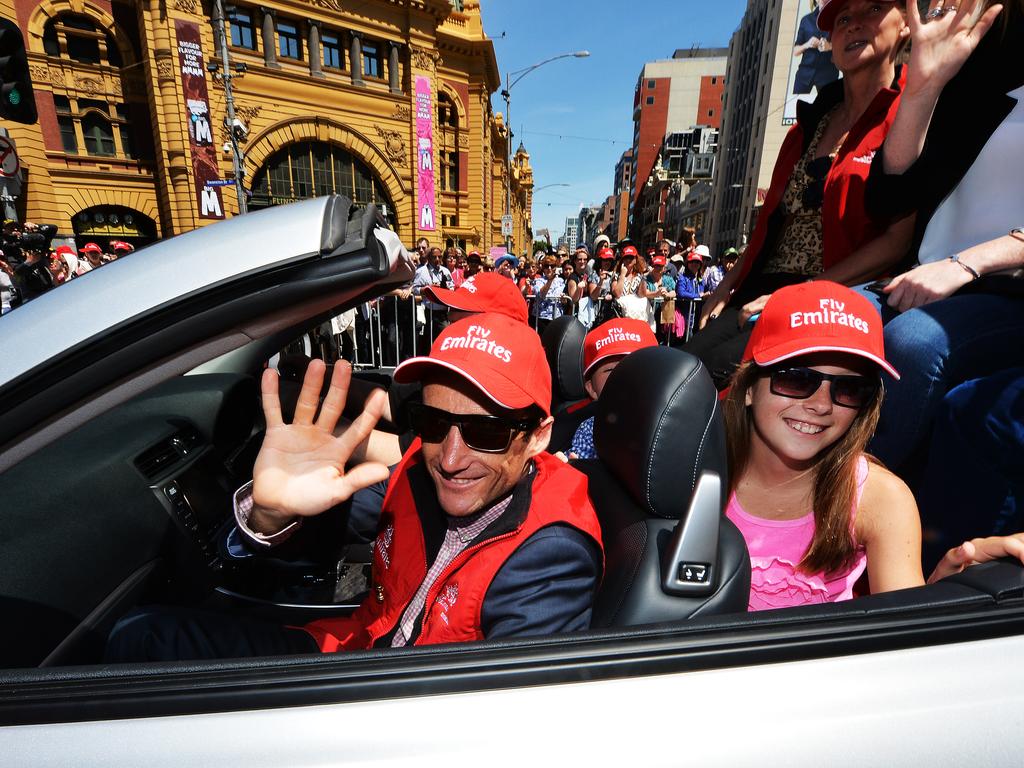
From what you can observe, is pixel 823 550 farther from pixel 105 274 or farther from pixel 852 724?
pixel 105 274

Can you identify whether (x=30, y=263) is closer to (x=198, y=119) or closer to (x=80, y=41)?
(x=198, y=119)

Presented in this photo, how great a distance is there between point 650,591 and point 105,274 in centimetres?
129

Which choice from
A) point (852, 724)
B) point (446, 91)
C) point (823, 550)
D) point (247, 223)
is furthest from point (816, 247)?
Answer: point (446, 91)

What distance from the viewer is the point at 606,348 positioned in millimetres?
2850

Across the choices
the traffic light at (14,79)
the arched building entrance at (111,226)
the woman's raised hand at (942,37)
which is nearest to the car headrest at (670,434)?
the woman's raised hand at (942,37)

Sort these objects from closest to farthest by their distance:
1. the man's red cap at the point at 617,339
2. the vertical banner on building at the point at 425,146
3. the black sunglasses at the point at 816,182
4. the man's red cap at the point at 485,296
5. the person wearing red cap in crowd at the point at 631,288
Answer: the black sunglasses at the point at 816,182 < the man's red cap at the point at 617,339 < the man's red cap at the point at 485,296 < the person wearing red cap in crowd at the point at 631,288 < the vertical banner on building at the point at 425,146

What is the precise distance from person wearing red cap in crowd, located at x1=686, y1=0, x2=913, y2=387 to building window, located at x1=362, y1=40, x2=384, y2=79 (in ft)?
92.5

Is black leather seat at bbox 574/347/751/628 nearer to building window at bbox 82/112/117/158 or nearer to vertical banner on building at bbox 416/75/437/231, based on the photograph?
vertical banner on building at bbox 416/75/437/231

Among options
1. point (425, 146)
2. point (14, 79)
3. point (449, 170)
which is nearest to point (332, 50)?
point (425, 146)

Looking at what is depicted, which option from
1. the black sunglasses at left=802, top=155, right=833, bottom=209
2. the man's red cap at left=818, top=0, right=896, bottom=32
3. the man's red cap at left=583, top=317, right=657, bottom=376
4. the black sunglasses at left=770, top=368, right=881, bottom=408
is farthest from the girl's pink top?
the man's red cap at left=818, top=0, right=896, bottom=32

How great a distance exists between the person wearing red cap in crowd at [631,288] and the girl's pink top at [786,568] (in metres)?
5.34

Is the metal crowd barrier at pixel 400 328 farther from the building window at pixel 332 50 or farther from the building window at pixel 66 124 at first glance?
the building window at pixel 332 50

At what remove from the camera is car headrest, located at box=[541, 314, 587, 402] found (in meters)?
3.29

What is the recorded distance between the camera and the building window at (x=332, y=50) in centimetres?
2425
